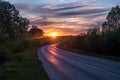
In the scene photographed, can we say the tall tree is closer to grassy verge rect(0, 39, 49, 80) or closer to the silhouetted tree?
the silhouetted tree

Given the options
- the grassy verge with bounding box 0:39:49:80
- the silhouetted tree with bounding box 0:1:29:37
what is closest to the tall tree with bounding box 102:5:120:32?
the silhouetted tree with bounding box 0:1:29:37

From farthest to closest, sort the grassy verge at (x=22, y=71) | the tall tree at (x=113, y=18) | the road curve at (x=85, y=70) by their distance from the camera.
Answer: the tall tree at (x=113, y=18)
the grassy verge at (x=22, y=71)
the road curve at (x=85, y=70)

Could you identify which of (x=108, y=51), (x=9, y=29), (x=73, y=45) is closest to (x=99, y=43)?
(x=108, y=51)

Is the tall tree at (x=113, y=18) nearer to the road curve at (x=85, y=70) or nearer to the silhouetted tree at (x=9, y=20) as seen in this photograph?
the silhouetted tree at (x=9, y=20)

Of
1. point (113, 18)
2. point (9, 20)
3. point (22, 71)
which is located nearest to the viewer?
point (22, 71)

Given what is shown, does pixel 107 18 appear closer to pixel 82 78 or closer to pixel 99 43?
pixel 99 43

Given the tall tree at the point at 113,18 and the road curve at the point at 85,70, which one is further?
the tall tree at the point at 113,18

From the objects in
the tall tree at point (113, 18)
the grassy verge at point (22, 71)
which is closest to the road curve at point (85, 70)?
the grassy verge at point (22, 71)

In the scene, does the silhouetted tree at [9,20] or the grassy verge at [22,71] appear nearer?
the grassy verge at [22,71]

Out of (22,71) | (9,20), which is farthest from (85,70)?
(9,20)

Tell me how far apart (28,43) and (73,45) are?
44.8 meters

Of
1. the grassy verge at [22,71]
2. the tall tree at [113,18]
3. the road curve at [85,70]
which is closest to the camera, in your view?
the road curve at [85,70]

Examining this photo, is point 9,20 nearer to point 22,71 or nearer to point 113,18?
point 113,18

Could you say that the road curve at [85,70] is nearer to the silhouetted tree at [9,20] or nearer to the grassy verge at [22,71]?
the grassy verge at [22,71]
